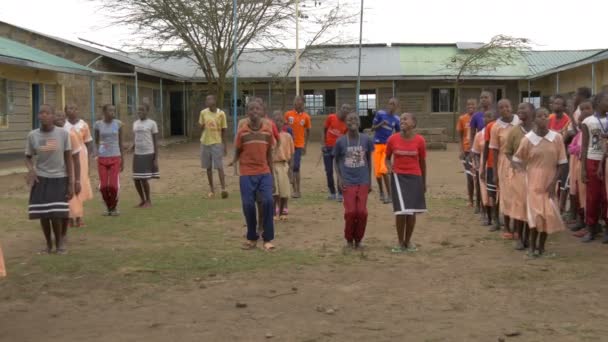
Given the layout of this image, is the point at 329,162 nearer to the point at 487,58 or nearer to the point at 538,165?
the point at 538,165

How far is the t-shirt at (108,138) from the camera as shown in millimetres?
10227

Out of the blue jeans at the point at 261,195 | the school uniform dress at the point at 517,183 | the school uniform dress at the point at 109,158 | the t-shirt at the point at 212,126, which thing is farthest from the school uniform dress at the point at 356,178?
the t-shirt at the point at 212,126

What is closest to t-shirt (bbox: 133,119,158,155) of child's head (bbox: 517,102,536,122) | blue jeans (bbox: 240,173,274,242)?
blue jeans (bbox: 240,173,274,242)

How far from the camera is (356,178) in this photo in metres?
7.60

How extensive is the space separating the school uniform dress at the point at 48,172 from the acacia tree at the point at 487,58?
25.2 meters

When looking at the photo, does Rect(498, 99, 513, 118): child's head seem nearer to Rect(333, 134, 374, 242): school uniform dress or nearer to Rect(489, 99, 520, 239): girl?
Rect(489, 99, 520, 239): girl

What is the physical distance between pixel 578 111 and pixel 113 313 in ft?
20.2

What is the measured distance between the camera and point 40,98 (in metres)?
22.7

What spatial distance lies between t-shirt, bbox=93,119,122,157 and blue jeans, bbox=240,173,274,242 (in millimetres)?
3322

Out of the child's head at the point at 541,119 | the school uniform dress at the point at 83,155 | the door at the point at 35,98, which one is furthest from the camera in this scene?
the door at the point at 35,98

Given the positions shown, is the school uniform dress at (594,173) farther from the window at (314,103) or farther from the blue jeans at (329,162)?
the window at (314,103)

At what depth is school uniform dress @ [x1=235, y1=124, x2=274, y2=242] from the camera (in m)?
7.67

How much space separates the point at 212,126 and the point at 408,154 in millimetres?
5568

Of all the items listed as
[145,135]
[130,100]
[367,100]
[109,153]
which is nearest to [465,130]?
[145,135]
